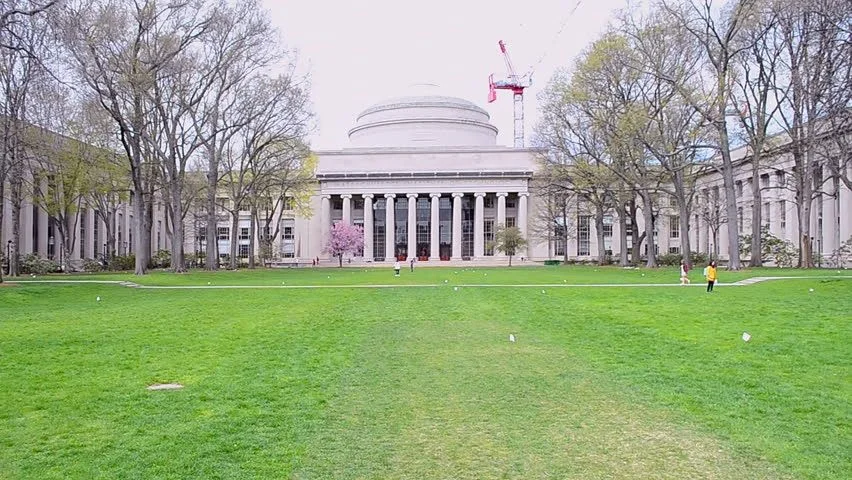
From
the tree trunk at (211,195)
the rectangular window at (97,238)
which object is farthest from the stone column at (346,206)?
the tree trunk at (211,195)

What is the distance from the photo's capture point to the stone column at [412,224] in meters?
92.4

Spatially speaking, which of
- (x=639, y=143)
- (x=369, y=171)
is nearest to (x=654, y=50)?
(x=639, y=143)

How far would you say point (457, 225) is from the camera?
91.7 metres

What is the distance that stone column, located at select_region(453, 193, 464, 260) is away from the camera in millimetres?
91438

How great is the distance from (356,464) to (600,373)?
4.84 meters

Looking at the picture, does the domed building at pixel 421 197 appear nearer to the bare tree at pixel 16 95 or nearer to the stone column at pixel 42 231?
the stone column at pixel 42 231

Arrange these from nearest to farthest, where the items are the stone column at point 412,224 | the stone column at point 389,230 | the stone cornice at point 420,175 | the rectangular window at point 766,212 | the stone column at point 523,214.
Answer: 1. the rectangular window at point 766,212
2. the stone column at point 523,214
3. the stone cornice at point 420,175
4. the stone column at point 389,230
5. the stone column at point 412,224

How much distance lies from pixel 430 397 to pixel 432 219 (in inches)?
3325

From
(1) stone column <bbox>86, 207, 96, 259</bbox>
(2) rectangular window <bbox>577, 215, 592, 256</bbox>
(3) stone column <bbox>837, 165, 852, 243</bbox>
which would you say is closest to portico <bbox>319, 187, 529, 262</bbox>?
(2) rectangular window <bbox>577, 215, 592, 256</bbox>

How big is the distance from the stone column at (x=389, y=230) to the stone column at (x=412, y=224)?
2.09m

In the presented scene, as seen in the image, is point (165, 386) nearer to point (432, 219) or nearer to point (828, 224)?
point (828, 224)

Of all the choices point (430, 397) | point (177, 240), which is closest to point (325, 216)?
point (177, 240)

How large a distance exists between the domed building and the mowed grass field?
7479 centimetres

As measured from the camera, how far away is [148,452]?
5797 millimetres
